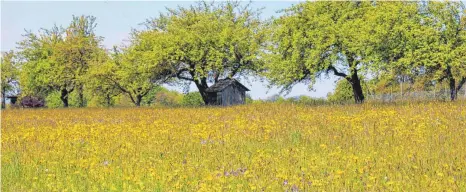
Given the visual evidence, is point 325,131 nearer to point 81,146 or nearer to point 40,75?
point 81,146

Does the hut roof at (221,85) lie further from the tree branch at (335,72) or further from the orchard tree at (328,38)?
the tree branch at (335,72)

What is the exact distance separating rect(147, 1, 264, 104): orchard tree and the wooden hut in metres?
0.72

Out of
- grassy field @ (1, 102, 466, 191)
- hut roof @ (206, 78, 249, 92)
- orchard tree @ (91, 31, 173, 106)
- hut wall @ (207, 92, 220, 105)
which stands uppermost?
orchard tree @ (91, 31, 173, 106)

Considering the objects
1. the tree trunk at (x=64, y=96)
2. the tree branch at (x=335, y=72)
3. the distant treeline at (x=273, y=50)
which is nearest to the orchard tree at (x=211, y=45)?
the distant treeline at (x=273, y=50)

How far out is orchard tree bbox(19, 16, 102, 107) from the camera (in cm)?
4919

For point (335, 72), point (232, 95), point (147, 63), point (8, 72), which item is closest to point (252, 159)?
point (335, 72)

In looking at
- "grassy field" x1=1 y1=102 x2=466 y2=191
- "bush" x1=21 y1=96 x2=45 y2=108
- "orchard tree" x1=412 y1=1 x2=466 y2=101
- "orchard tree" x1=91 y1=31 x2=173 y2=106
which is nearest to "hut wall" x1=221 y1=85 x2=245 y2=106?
"orchard tree" x1=91 y1=31 x2=173 y2=106

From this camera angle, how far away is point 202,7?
40875mm

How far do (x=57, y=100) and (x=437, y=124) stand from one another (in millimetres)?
75149

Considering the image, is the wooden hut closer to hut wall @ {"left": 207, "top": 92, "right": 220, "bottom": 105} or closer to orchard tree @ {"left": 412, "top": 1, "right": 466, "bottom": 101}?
hut wall @ {"left": 207, "top": 92, "right": 220, "bottom": 105}

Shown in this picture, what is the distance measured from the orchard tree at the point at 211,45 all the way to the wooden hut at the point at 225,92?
0.72 metres

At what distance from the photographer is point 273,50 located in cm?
2884

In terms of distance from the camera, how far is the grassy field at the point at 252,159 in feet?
18.3

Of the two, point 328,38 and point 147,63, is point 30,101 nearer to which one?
point 147,63
